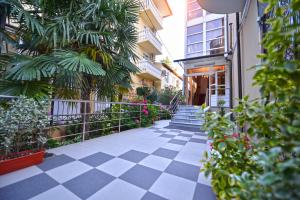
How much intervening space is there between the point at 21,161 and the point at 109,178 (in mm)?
1220

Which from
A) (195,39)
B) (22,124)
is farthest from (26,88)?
(195,39)


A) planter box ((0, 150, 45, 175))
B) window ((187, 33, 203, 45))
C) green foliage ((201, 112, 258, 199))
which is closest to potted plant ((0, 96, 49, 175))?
planter box ((0, 150, 45, 175))

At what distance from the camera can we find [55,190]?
1336mm

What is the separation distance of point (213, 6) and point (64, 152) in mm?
3893

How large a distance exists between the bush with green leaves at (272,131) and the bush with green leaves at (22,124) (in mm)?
2213

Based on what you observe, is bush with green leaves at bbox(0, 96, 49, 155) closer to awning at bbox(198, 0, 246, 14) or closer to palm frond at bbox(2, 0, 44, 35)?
palm frond at bbox(2, 0, 44, 35)

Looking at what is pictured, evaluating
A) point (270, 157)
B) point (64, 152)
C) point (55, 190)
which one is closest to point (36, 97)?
point (64, 152)

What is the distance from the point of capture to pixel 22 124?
5.73 ft

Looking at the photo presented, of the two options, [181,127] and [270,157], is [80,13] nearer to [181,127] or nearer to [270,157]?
[270,157]

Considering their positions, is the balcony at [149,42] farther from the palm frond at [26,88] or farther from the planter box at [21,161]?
the planter box at [21,161]

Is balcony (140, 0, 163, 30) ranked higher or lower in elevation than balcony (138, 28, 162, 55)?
higher

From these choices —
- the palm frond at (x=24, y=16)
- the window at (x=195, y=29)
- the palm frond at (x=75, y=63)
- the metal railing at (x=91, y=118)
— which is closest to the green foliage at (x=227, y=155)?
the palm frond at (x=75, y=63)

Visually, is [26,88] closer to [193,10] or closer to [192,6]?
[193,10]

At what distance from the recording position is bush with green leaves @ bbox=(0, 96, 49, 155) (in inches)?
64.6
